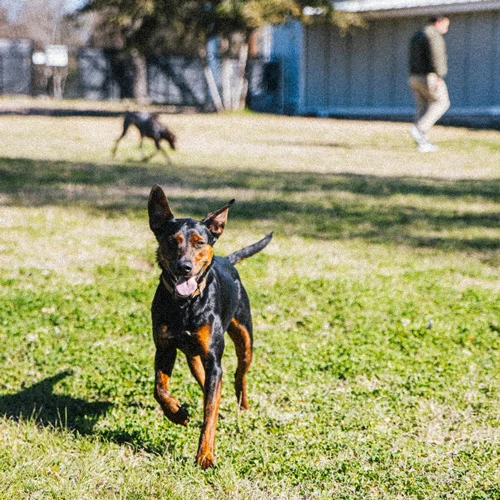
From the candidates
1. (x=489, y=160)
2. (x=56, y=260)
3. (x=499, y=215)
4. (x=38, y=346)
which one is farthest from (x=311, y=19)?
(x=38, y=346)

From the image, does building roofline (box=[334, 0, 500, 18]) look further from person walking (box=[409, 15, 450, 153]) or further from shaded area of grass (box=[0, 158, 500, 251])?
shaded area of grass (box=[0, 158, 500, 251])

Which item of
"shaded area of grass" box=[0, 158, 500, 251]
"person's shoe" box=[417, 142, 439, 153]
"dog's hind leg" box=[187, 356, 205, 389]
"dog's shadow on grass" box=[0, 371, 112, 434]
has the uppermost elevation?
"person's shoe" box=[417, 142, 439, 153]

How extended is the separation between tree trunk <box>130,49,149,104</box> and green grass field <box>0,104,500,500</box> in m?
27.4

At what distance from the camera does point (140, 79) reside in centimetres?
3953

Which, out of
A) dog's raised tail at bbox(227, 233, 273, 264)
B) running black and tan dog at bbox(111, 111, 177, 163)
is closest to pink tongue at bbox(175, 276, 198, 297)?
dog's raised tail at bbox(227, 233, 273, 264)

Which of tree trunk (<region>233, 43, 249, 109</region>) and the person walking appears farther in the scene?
tree trunk (<region>233, 43, 249, 109</region>)

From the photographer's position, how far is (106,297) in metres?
6.67

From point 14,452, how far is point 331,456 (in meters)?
1.48

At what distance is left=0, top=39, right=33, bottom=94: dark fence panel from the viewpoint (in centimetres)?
4372

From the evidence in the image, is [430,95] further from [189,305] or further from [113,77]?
[113,77]

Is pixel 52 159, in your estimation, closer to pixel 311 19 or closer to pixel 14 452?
pixel 14 452

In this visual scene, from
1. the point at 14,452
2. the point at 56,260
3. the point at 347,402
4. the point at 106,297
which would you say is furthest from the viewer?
the point at 56,260

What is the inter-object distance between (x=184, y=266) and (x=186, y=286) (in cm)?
11

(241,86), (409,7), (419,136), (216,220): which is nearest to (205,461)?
(216,220)
